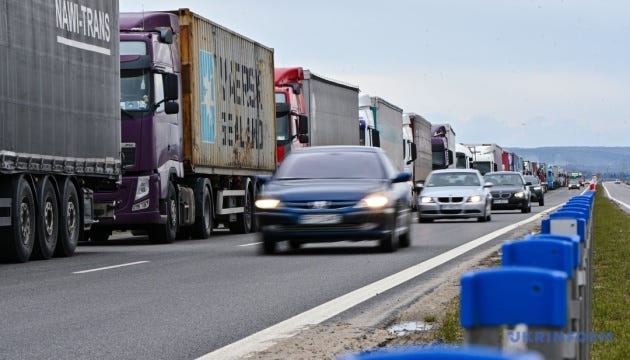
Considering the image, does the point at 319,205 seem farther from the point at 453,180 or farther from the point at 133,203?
the point at 453,180

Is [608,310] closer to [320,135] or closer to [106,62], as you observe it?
[106,62]

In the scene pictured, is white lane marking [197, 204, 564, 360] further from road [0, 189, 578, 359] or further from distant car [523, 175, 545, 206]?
distant car [523, 175, 545, 206]

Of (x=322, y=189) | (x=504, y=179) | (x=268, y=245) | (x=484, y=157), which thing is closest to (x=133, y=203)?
(x=268, y=245)

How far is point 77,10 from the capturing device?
19484mm

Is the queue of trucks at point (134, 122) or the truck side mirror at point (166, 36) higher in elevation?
the truck side mirror at point (166, 36)

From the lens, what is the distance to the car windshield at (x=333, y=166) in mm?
20000

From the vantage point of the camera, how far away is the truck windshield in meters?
23.3

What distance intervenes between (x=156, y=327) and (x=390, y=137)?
39.4 m

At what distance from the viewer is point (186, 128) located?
2548cm

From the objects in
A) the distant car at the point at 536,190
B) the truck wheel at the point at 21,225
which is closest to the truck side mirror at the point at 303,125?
the truck wheel at the point at 21,225

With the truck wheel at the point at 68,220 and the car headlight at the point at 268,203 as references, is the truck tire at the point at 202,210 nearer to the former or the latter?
the truck wheel at the point at 68,220

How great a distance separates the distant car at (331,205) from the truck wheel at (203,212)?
20.3 feet

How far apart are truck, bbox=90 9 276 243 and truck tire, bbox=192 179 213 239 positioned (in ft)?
0.06

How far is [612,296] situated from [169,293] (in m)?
3.92
